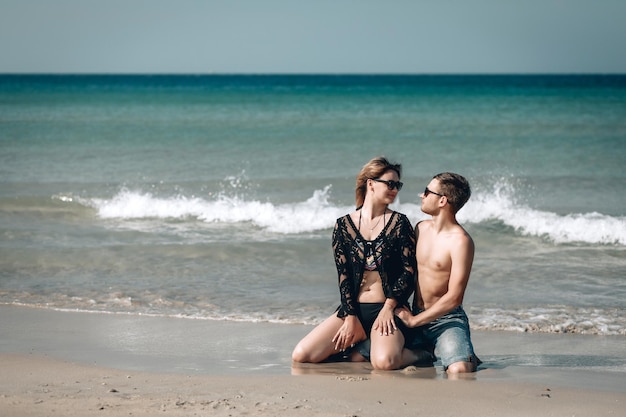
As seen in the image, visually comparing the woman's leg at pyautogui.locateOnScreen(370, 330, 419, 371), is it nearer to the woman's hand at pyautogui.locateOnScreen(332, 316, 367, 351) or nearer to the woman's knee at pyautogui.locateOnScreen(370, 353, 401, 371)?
the woman's knee at pyautogui.locateOnScreen(370, 353, 401, 371)

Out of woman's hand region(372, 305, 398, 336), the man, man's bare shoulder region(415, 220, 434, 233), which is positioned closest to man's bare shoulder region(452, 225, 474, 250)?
the man

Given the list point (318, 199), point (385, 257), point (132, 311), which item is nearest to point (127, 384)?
point (385, 257)

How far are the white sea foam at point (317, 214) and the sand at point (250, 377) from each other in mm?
5859

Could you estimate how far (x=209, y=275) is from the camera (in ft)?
32.9

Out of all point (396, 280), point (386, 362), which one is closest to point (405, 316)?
point (396, 280)

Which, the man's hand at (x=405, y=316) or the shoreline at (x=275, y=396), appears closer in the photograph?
the shoreline at (x=275, y=396)

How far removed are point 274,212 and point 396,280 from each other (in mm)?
8657

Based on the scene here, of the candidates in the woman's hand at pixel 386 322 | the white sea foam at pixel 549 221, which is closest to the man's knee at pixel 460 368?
the woman's hand at pixel 386 322

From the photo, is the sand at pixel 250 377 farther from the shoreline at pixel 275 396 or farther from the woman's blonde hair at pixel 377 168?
the woman's blonde hair at pixel 377 168

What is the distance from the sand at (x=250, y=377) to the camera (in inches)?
194

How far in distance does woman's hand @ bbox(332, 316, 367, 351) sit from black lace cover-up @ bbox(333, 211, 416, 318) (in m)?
0.06

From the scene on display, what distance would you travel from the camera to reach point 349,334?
607cm

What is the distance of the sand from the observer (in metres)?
4.94

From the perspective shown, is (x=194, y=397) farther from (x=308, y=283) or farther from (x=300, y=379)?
(x=308, y=283)
